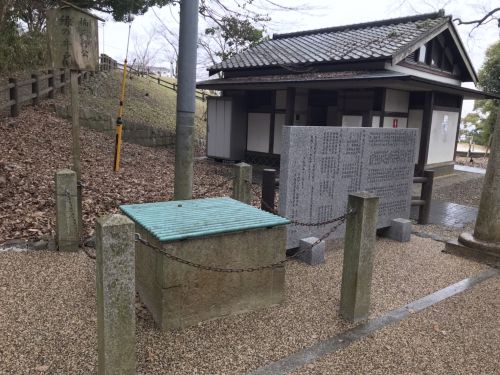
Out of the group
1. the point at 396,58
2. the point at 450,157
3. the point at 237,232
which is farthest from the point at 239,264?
the point at 450,157

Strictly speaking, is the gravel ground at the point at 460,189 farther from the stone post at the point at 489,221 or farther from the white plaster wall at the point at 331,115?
the stone post at the point at 489,221

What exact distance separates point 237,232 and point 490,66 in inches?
892

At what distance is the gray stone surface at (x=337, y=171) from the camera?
4.88m

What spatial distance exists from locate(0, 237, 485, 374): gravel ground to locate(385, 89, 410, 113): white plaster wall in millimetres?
7049

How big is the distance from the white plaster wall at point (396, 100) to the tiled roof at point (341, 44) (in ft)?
3.90

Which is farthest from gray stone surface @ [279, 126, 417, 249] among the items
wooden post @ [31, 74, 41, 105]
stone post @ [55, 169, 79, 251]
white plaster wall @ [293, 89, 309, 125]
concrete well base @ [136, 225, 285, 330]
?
wooden post @ [31, 74, 41, 105]

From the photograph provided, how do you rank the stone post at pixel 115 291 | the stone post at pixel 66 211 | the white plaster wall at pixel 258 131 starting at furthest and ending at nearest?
the white plaster wall at pixel 258 131 < the stone post at pixel 66 211 < the stone post at pixel 115 291

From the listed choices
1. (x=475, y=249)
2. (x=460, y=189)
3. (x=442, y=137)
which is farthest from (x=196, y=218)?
(x=442, y=137)

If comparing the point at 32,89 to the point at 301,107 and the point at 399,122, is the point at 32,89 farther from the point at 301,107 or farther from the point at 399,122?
the point at 399,122

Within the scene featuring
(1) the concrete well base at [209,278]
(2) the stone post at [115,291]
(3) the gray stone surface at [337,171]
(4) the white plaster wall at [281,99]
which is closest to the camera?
(2) the stone post at [115,291]

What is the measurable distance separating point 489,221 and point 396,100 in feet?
22.3

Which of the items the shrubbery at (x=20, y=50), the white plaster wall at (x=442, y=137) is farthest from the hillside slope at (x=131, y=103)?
the white plaster wall at (x=442, y=137)

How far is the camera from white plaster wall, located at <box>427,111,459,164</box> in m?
12.8

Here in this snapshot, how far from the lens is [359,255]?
3592mm
